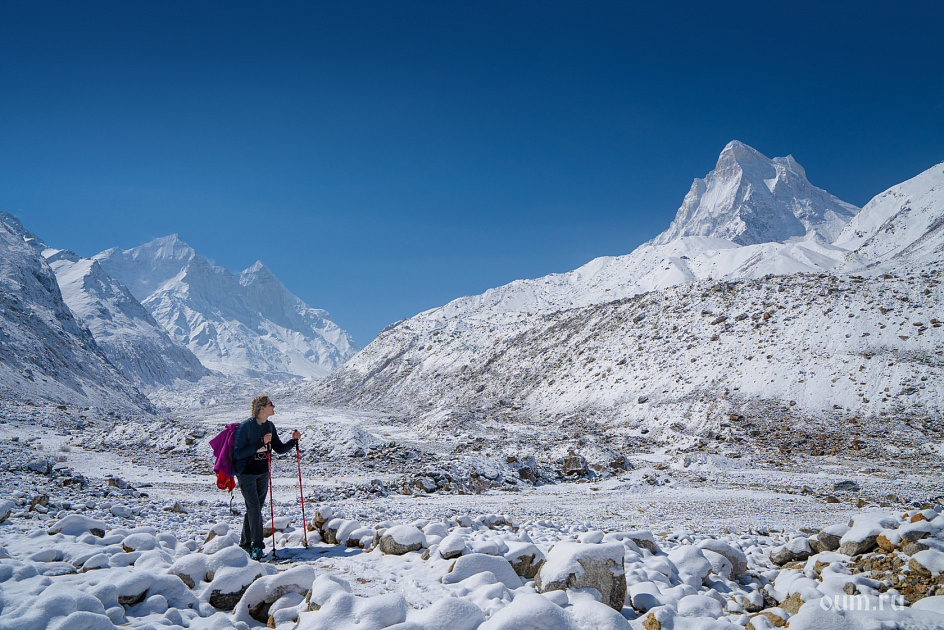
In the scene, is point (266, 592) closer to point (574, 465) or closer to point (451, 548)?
point (451, 548)

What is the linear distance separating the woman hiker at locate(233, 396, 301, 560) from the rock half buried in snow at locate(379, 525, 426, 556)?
68.5 inches

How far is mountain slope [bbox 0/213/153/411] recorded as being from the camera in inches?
1841

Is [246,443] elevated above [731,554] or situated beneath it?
elevated above

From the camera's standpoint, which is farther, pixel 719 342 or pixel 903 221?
pixel 903 221

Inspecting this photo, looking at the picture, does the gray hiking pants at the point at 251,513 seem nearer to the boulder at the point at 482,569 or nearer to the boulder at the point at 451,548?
the boulder at the point at 451,548

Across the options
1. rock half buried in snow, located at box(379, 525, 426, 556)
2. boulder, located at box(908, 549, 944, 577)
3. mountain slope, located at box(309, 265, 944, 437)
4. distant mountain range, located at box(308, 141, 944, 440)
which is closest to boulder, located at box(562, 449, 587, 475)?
mountain slope, located at box(309, 265, 944, 437)

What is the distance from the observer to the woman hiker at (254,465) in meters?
6.58

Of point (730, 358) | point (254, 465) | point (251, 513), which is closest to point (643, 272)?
point (730, 358)

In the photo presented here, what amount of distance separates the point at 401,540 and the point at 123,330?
16486cm

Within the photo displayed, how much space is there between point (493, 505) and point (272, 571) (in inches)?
339

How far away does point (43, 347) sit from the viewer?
53.3 m

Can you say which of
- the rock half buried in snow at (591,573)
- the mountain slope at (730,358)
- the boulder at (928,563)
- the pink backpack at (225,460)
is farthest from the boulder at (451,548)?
the mountain slope at (730,358)

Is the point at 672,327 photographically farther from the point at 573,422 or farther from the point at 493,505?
the point at 493,505

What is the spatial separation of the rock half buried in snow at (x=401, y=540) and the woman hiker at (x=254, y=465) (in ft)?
5.71
